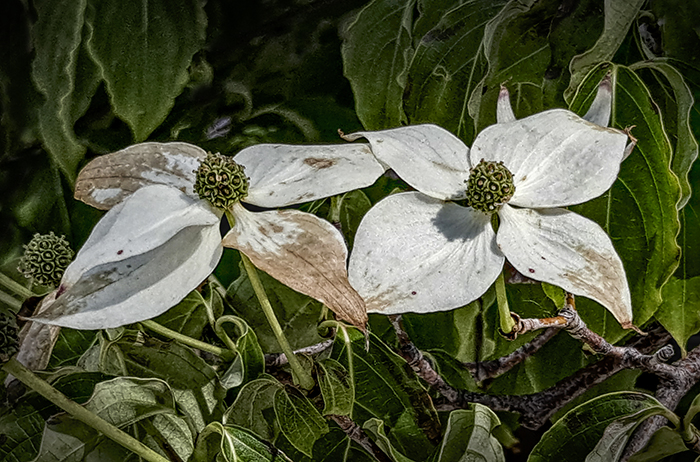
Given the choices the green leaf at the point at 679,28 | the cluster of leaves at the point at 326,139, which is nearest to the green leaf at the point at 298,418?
the cluster of leaves at the point at 326,139

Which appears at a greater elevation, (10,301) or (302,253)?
(302,253)

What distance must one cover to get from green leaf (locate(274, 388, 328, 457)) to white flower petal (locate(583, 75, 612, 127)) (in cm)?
25

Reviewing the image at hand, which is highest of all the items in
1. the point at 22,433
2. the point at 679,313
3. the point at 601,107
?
the point at 601,107

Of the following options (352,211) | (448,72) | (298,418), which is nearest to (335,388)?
(298,418)

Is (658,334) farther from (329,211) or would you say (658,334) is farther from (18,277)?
(18,277)

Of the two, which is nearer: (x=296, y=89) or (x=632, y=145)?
(x=632, y=145)

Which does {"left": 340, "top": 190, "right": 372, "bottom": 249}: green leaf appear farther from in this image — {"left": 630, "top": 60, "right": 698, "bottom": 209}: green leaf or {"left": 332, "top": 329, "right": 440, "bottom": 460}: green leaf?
{"left": 630, "top": 60, "right": 698, "bottom": 209}: green leaf

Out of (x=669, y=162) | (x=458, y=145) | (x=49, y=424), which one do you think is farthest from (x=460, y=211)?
(x=49, y=424)

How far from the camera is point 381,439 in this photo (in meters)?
0.43

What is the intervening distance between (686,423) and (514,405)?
11 centimetres

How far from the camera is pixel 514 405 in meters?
0.48

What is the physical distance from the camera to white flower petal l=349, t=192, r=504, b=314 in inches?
14.3

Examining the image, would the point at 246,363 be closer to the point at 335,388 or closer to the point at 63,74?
the point at 335,388

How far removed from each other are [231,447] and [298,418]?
5 centimetres
